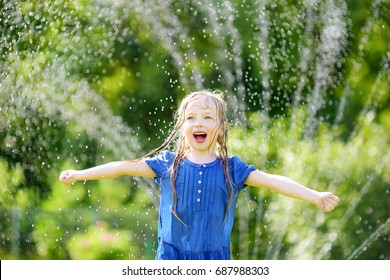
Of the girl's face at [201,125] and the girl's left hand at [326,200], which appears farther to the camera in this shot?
the girl's face at [201,125]

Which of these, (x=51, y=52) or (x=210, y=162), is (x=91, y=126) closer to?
(x=51, y=52)

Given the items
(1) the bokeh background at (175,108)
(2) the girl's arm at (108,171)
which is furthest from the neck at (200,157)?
(1) the bokeh background at (175,108)

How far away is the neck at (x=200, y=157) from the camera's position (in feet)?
7.96

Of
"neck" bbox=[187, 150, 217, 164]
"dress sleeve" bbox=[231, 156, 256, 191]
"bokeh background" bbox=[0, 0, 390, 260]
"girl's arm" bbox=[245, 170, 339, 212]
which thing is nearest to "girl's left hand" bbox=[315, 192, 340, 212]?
"girl's arm" bbox=[245, 170, 339, 212]

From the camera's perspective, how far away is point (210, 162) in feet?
7.95

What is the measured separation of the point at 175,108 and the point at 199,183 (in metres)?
2.26

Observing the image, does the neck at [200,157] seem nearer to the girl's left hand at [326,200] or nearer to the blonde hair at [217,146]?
the blonde hair at [217,146]

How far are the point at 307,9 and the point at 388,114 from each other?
0.80 m

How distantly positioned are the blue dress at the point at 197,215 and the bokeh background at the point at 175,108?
77.8 inches

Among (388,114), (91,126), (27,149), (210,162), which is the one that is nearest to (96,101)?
(91,126)

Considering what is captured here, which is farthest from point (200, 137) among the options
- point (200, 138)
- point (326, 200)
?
point (326, 200)

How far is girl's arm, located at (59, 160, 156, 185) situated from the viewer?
7.85 ft

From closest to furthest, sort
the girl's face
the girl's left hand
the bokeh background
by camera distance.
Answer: the girl's left hand
the girl's face
the bokeh background

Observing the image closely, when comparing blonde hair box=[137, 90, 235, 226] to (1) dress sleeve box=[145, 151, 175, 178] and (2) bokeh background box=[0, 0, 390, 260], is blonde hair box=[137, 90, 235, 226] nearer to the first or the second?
(1) dress sleeve box=[145, 151, 175, 178]
